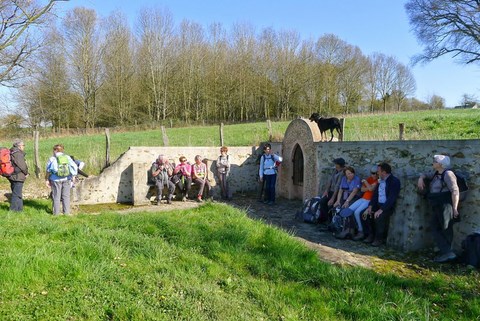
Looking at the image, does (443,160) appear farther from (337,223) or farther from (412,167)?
(337,223)

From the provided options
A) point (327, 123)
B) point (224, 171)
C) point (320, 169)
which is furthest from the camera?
point (224, 171)

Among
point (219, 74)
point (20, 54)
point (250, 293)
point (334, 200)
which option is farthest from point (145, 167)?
point (219, 74)

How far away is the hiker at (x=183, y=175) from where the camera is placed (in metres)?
11.4

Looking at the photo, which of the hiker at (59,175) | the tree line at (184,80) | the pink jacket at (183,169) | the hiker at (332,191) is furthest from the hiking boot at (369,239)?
the tree line at (184,80)

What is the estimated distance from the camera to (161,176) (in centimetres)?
1094

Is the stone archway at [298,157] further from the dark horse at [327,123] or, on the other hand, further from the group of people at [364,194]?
the group of people at [364,194]

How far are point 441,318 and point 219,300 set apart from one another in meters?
2.47

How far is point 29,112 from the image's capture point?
32469 millimetres

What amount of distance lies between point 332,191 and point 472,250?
11.1 feet

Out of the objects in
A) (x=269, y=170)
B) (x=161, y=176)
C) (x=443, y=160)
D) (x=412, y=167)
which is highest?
(x=443, y=160)

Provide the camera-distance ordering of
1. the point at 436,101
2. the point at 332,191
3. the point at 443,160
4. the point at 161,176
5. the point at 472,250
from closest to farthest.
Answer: the point at 472,250, the point at 443,160, the point at 332,191, the point at 161,176, the point at 436,101

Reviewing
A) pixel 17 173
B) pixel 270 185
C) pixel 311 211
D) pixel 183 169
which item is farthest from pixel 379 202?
pixel 17 173

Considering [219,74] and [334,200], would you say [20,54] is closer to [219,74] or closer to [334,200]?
[334,200]

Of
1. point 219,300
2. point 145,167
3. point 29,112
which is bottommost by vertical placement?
point 219,300
